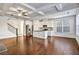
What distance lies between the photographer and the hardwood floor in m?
2.23

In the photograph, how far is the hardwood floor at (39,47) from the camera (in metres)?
2.23

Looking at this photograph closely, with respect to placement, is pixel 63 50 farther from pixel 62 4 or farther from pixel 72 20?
pixel 62 4

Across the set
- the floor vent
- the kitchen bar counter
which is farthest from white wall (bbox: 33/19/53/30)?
the floor vent

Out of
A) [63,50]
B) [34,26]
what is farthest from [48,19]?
[63,50]

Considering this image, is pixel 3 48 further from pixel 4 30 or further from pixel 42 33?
pixel 42 33

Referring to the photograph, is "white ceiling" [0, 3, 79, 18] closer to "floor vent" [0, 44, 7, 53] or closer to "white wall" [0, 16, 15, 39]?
"white wall" [0, 16, 15, 39]

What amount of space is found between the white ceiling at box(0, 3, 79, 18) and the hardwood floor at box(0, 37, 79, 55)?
20.0 inches

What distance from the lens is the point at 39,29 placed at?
228 cm

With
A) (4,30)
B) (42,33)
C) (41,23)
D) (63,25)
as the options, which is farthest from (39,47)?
(4,30)

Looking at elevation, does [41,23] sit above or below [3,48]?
above

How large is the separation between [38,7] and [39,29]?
1.41 feet

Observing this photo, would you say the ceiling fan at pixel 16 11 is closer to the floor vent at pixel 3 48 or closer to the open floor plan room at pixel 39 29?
the open floor plan room at pixel 39 29

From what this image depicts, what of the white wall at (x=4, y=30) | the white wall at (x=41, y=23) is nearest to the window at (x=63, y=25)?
the white wall at (x=41, y=23)
